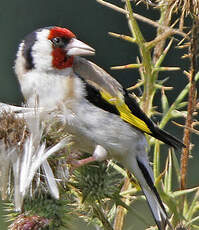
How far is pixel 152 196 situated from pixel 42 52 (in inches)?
24.5

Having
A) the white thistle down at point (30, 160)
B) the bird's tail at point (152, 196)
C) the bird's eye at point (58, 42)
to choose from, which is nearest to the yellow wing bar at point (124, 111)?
the bird's tail at point (152, 196)

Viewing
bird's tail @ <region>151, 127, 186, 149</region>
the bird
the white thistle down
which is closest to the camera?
Answer: the white thistle down

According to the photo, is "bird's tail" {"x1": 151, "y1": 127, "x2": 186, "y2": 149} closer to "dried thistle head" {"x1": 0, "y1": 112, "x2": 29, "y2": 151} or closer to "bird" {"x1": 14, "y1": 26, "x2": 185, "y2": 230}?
"bird" {"x1": 14, "y1": 26, "x2": 185, "y2": 230}

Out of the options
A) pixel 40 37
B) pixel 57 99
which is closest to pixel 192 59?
pixel 57 99

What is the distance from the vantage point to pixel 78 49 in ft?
7.09

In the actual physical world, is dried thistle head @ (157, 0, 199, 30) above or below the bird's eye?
above

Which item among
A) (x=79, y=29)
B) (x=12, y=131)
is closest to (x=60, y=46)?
(x=12, y=131)

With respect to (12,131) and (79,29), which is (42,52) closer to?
(12,131)

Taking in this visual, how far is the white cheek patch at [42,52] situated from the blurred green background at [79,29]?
2932mm

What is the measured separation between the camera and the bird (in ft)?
6.96

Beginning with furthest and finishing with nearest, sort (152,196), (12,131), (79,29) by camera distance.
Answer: (79,29)
(152,196)
(12,131)

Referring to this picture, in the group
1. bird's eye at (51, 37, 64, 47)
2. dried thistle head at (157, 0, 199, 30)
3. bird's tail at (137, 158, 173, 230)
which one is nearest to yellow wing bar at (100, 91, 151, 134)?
bird's tail at (137, 158, 173, 230)

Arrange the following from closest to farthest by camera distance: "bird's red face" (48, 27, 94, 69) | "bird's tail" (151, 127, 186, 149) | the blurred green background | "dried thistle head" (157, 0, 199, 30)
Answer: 1. "dried thistle head" (157, 0, 199, 30)
2. "bird's tail" (151, 127, 186, 149)
3. "bird's red face" (48, 27, 94, 69)
4. the blurred green background

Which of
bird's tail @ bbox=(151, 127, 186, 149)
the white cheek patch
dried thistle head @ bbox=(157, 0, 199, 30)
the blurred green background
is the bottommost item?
the blurred green background
